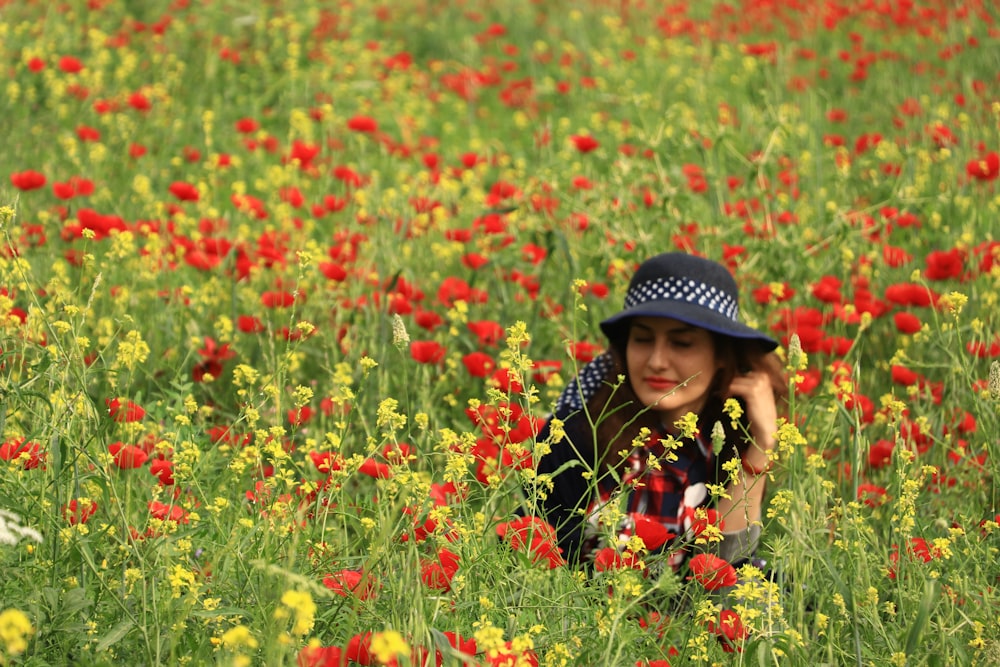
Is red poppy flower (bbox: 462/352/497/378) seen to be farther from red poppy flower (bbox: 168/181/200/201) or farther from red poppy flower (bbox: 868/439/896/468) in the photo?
red poppy flower (bbox: 168/181/200/201)

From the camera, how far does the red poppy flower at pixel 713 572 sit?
1935 millimetres

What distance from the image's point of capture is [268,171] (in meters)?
4.91

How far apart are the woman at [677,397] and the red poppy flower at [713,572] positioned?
0.66m

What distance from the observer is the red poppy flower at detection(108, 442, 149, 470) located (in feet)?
6.89

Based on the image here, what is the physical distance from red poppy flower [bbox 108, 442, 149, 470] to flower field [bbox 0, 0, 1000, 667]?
0.8 inches

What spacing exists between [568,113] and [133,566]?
498cm

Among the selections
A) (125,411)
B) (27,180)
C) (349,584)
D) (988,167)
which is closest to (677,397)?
(349,584)

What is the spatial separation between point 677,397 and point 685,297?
0.23 meters

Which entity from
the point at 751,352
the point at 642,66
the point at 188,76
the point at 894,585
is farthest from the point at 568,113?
the point at 894,585

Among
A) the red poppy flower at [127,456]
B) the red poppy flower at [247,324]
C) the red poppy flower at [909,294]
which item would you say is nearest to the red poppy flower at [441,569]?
the red poppy flower at [127,456]

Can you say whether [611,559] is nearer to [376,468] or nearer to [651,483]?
[376,468]

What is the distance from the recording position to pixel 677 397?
2.66 m

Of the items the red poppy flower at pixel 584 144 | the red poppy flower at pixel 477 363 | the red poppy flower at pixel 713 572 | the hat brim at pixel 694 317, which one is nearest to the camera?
the red poppy flower at pixel 713 572

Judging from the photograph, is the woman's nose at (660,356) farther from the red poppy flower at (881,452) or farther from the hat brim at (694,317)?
the red poppy flower at (881,452)
